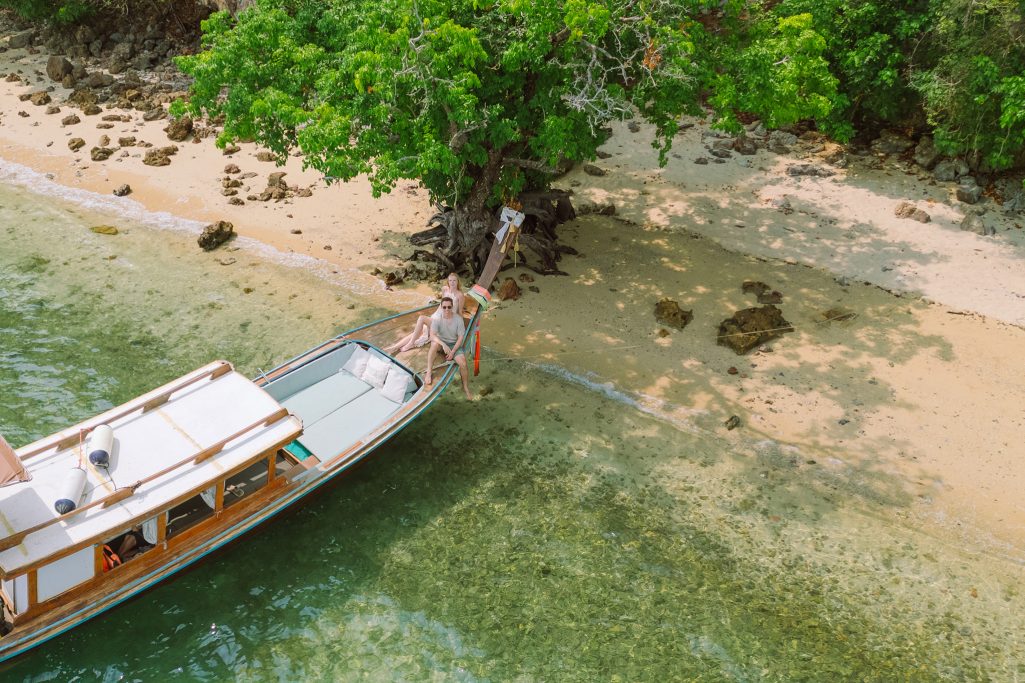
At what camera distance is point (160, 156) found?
955 inches

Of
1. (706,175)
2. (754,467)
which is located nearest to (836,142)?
(706,175)

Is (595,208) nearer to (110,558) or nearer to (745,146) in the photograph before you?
(745,146)

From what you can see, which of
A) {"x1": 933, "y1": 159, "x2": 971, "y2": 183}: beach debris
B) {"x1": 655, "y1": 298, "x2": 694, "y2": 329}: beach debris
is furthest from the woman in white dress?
{"x1": 933, "y1": 159, "x2": 971, "y2": 183}: beach debris

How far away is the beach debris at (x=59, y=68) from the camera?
28.5 meters

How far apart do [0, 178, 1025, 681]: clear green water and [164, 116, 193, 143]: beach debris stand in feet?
34.4

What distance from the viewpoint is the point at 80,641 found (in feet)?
37.9

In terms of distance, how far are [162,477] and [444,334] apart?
17.8 ft

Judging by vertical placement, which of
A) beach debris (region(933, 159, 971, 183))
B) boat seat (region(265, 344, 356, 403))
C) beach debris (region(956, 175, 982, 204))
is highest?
beach debris (region(933, 159, 971, 183))

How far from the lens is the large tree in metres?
14.3

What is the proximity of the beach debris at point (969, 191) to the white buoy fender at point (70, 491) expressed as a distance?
833 inches

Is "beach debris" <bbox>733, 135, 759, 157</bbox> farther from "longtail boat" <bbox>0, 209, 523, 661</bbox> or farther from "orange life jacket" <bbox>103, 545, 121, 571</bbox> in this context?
"orange life jacket" <bbox>103, 545, 121, 571</bbox>

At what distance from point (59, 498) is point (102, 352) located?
6.82 metres

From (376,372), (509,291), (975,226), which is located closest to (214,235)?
(509,291)

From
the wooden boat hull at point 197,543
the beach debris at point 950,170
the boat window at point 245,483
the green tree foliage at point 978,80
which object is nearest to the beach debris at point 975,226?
the green tree foliage at point 978,80
